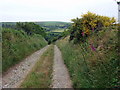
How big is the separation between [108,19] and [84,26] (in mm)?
2283

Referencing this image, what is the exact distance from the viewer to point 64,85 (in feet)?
Answer: 25.4

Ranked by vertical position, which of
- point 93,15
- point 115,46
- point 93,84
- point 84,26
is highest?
point 93,15

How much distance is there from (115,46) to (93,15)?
22.9 feet

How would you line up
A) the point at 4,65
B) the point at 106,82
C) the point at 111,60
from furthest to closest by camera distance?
the point at 4,65
the point at 111,60
the point at 106,82

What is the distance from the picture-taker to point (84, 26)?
12797 mm

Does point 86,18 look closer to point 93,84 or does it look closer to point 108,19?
point 108,19

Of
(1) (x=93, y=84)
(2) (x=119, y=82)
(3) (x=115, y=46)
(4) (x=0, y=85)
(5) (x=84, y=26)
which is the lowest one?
(4) (x=0, y=85)

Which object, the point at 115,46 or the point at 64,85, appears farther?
the point at 64,85

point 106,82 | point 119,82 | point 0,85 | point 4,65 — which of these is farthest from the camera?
point 4,65

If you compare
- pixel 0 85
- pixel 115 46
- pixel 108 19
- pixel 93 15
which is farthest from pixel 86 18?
pixel 0 85

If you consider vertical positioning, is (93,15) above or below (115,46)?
above

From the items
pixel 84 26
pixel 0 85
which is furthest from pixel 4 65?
pixel 84 26

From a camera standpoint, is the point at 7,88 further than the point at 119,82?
Yes

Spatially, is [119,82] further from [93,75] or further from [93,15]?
[93,15]
